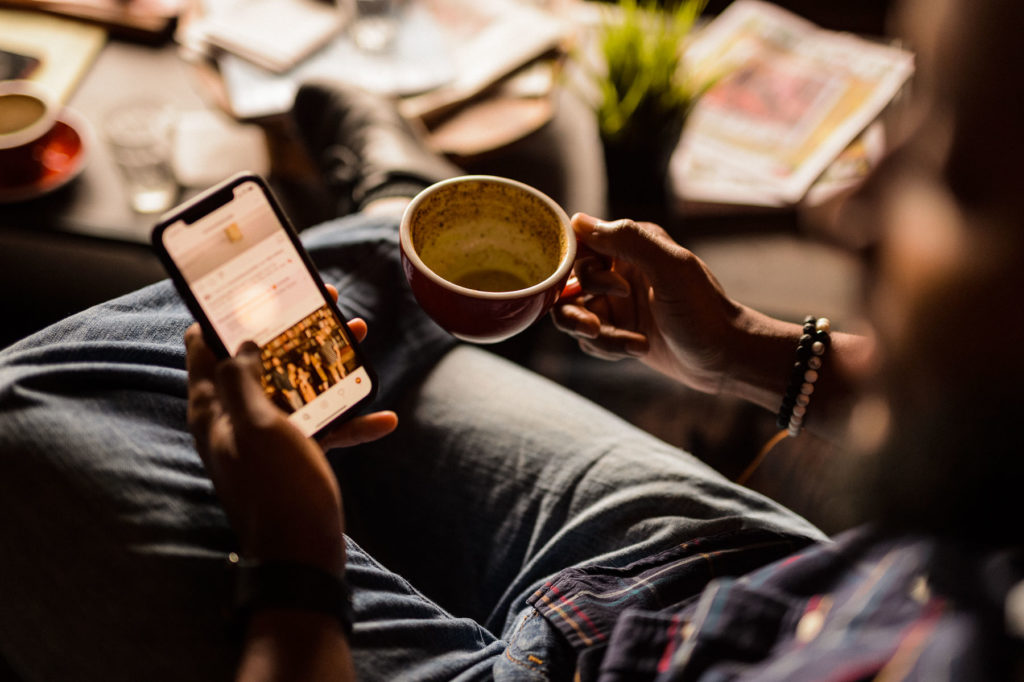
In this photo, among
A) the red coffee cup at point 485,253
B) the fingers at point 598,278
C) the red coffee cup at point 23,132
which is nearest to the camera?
the red coffee cup at point 485,253

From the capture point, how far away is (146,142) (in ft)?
3.65

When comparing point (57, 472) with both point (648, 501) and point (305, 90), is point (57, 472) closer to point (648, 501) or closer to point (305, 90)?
point (648, 501)

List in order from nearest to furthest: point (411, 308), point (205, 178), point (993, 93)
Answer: point (993, 93) → point (411, 308) → point (205, 178)

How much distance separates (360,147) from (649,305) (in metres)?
0.53

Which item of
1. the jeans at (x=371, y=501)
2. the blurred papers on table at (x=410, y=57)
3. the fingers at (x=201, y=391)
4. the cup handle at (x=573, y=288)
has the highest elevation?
the blurred papers on table at (x=410, y=57)

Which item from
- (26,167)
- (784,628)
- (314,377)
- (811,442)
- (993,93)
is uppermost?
(993,93)

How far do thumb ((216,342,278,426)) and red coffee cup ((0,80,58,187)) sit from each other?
0.74 meters

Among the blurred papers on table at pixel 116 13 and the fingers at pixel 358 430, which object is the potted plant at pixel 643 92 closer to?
the fingers at pixel 358 430

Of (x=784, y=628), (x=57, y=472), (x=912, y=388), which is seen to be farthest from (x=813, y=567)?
(x=57, y=472)

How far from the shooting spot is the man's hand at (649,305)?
743 mm

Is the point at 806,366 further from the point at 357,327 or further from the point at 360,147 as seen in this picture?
the point at 360,147

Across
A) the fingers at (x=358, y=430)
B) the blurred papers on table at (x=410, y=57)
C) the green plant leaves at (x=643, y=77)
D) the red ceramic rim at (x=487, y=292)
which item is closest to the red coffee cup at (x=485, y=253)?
the red ceramic rim at (x=487, y=292)

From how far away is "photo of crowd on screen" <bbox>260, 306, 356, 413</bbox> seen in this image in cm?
67

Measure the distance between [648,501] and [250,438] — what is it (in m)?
0.41
